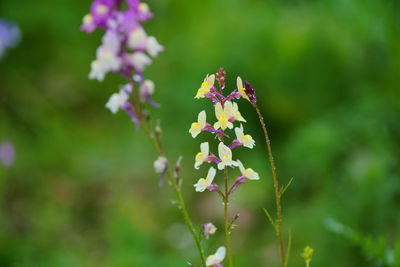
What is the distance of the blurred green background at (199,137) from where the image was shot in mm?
2867

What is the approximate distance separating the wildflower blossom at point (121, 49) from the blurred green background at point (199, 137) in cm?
148

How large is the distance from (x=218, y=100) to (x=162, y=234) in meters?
2.24

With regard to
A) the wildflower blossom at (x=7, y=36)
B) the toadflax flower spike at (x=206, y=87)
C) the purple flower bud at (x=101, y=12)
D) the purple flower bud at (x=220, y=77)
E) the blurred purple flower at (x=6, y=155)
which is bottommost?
the blurred purple flower at (x=6, y=155)

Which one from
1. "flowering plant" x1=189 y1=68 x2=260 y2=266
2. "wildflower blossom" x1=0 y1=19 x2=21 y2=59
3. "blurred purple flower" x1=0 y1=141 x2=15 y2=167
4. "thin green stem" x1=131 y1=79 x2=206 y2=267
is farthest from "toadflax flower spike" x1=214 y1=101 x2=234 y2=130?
"wildflower blossom" x1=0 y1=19 x2=21 y2=59

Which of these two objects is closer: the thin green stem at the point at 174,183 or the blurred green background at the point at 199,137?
the thin green stem at the point at 174,183

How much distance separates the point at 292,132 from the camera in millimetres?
3748

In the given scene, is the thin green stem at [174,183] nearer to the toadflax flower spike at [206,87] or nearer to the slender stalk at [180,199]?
the slender stalk at [180,199]

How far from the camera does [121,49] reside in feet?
4.42

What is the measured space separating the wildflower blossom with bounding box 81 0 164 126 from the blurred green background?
1.48m

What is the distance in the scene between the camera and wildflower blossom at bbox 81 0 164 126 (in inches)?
52.1

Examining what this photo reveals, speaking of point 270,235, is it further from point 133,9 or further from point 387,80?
point 133,9

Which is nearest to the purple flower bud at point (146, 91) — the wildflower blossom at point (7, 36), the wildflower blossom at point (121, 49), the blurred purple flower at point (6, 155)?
the wildflower blossom at point (121, 49)

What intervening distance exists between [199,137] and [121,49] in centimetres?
246

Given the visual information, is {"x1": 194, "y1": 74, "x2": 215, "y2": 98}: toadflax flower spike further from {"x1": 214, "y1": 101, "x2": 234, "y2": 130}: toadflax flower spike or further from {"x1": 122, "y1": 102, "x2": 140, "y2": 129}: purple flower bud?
{"x1": 122, "y1": 102, "x2": 140, "y2": 129}: purple flower bud
